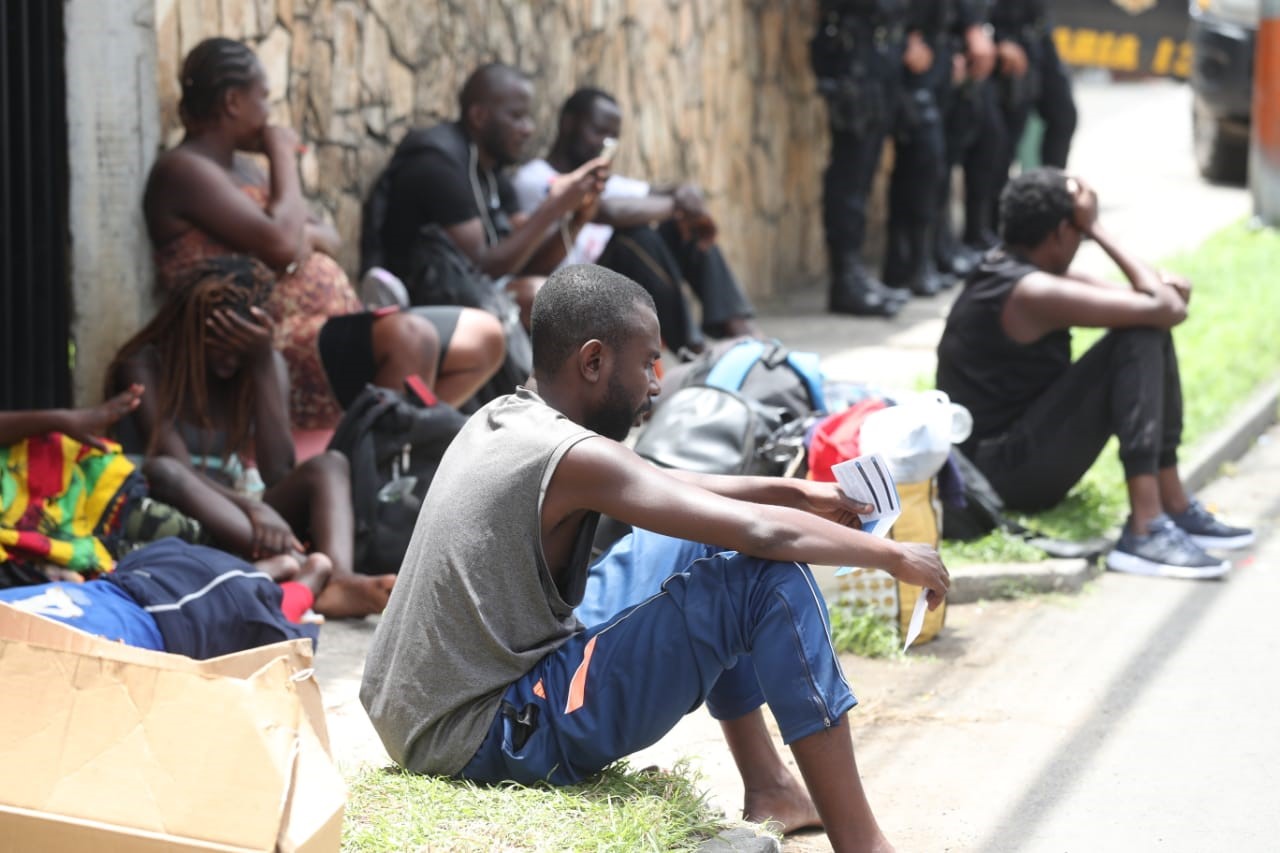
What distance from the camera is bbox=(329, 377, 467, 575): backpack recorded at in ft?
16.3

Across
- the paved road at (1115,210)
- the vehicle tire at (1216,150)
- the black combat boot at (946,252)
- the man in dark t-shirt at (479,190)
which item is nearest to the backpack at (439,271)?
the man in dark t-shirt at (479,190)

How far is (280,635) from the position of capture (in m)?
4.12

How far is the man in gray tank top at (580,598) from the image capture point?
3.01 metres

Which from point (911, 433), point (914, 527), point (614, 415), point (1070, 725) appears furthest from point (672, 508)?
point (914, 527)

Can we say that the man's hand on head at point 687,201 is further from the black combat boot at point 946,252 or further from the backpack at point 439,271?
the black combat boot at point 946,252

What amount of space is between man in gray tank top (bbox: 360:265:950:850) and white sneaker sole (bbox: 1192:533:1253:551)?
2985 mm

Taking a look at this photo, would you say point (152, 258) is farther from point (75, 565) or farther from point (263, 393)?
point (75, 565)

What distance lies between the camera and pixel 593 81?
27.1ft

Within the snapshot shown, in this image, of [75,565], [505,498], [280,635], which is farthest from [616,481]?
[75,565]

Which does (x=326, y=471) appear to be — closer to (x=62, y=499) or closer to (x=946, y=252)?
(x=62, y=499)

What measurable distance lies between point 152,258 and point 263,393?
2.86 feet

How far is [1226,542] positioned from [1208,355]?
2293 millimetres

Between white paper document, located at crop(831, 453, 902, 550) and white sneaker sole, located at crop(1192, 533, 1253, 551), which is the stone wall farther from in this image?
white sneaker sole, located at crop(1192, 533, 1253, 551)

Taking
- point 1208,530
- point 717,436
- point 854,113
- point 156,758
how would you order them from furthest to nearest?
point 854,113, point 1208,530, point 717,436, point 156,758
